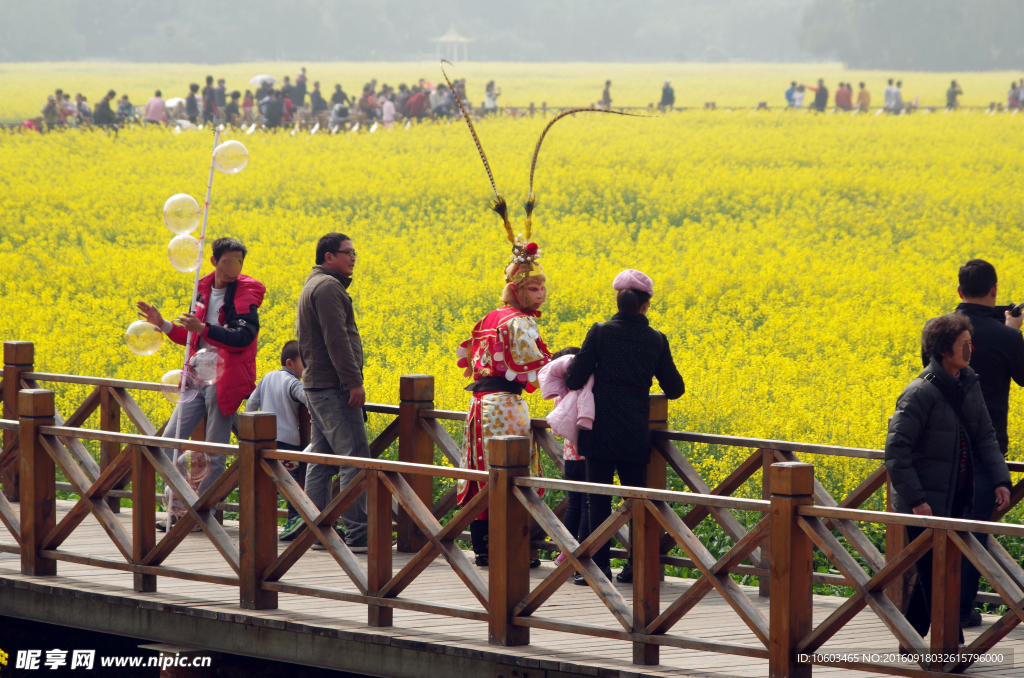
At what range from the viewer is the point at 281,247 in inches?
960

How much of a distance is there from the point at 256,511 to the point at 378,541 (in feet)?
2.12

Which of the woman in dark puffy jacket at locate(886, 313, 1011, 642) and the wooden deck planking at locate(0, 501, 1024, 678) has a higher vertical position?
the woman in dark puffy jacket at locate(886, 313, 1011, 642)

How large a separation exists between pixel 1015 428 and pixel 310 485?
829 cm

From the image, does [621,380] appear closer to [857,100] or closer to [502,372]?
[502,372]

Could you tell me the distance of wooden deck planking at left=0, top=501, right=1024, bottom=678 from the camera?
19.4 feet

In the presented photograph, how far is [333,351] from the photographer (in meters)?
7.69

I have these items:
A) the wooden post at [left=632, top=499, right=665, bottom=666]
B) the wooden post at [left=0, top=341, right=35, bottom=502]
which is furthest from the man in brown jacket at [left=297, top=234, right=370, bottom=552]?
the wooden post at [left=0, top=341, right=35, bottom=502]

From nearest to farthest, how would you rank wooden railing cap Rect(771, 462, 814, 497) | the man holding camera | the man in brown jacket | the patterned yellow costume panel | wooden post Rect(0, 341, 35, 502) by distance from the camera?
wooden railing cap Rect(771, 462, 814, 497)
the man holding camera
the patterned yellow costume panel
the man in brown jacket
wooden post Rect(0, 341, 35, 502)

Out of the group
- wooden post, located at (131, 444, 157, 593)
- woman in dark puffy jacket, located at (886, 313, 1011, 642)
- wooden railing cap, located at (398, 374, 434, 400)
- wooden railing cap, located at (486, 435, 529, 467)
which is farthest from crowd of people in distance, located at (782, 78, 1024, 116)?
wooden railing cap, located at (486, 435, 529, 467)

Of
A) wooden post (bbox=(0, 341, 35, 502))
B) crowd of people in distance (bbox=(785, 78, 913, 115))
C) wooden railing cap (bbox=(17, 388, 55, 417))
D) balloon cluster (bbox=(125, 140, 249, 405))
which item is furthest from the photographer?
crowd of people in distance (bbox=(785, 78, 913, 115))

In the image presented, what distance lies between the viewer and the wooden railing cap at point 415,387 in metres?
8.33

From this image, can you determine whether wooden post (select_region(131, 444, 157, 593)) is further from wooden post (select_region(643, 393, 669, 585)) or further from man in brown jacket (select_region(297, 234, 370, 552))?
wooden post (select_region(643, 393, 669, 585))

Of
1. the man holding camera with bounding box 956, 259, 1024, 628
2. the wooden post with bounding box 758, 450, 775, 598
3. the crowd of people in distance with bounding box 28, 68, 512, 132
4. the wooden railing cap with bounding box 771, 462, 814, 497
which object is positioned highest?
the crowd of people in distance with bounding box 28, 68, 512, 132

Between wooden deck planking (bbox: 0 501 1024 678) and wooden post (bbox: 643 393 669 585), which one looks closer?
wooden deck planking (bbox: 0 501 1024 678)
